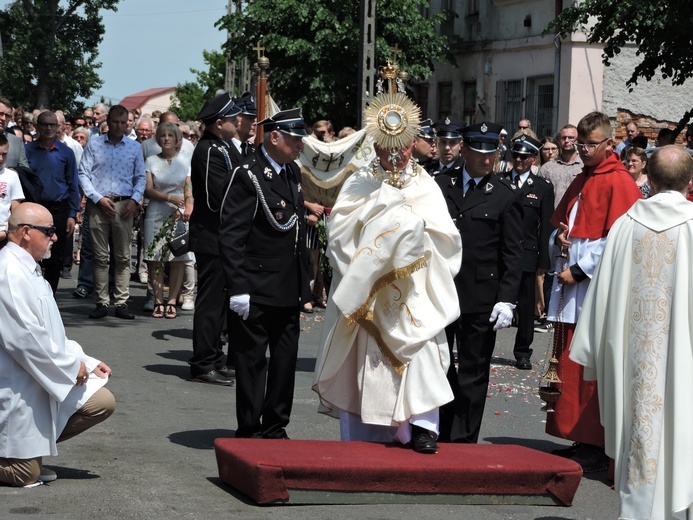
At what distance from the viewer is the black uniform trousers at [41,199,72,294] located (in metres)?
13.3

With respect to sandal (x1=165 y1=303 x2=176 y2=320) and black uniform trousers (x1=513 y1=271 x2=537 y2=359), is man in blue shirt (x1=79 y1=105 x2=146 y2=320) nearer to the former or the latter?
sandal (x1=165 y1=303 x2=176 y2=320)

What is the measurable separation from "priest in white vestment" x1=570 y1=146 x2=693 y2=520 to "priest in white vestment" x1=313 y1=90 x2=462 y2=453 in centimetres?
102

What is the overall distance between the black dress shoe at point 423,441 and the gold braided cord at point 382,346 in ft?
1.17

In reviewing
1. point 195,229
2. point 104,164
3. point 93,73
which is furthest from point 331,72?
point 93,73

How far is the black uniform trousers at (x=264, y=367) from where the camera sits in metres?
8.18

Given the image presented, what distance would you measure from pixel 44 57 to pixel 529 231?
188 ft

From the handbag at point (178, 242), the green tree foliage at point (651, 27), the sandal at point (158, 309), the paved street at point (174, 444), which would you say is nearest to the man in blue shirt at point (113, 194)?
the sandal at point (158, 309)

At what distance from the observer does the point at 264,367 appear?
8.27 meters

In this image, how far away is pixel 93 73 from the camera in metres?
68.4

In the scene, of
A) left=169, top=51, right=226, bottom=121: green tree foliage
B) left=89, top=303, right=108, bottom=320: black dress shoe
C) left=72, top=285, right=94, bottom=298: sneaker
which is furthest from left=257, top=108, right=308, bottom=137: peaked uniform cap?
left=169, top=51, right=226, bottom=121: green tree foliage

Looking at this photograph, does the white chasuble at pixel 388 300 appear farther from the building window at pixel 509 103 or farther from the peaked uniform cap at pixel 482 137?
the building window at pixel 509 103

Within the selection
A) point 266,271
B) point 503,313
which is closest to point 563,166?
point 503,313

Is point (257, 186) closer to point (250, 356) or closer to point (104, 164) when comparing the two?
point (250, 356)

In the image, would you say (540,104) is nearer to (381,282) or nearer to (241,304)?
(241,304)
